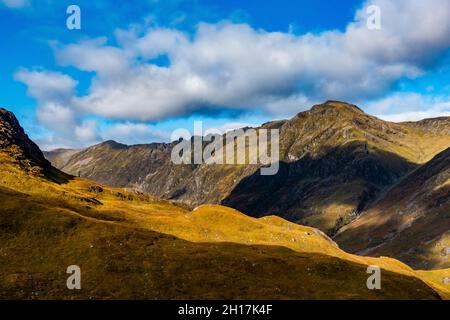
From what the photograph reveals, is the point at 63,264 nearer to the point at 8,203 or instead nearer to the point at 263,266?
the point at 8,203

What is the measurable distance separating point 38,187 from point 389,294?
77.3 m

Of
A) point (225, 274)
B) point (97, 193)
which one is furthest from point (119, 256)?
point (97, 193)

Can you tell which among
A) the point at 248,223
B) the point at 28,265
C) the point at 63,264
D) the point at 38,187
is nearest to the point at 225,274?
the point at 63,264

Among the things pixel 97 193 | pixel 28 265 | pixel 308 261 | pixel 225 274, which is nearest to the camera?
pixel 28 265

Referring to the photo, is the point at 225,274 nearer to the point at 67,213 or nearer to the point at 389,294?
the point at 389,294

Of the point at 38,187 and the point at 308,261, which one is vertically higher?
the point at 38,187

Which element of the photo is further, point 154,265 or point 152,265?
point 154,265

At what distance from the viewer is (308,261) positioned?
7100 centimetres

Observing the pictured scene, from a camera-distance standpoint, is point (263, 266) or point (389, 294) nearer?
point (389, 294)
